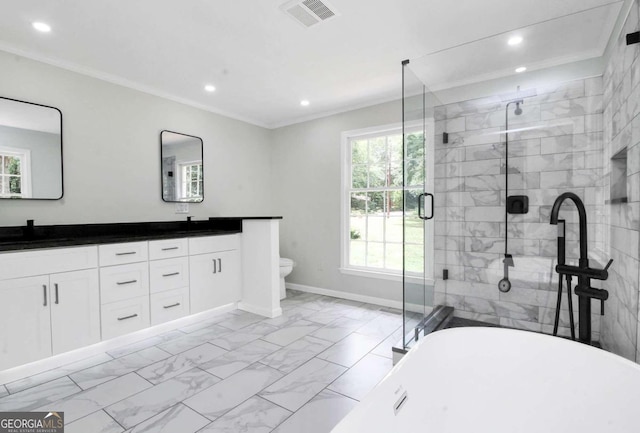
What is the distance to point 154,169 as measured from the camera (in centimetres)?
347

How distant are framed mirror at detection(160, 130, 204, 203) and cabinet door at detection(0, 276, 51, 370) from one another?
1568 millimetres

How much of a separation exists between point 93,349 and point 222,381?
1.20m

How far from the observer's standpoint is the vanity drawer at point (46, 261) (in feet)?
6.78

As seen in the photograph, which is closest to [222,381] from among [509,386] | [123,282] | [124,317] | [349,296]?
[124,317]

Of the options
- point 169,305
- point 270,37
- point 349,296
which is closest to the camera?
point 270,37

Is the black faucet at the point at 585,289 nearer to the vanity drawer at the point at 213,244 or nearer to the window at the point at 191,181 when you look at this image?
the vanity drawer at the point at 213,244

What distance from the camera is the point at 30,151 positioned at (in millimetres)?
2627

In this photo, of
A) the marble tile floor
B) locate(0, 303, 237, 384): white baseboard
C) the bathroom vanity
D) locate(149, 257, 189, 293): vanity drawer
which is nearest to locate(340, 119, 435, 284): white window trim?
the marble tile floor

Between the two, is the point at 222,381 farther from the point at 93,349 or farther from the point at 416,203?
the point at 416,203

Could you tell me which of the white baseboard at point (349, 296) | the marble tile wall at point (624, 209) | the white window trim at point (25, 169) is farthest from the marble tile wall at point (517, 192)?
the white window trim at point (25, 169)

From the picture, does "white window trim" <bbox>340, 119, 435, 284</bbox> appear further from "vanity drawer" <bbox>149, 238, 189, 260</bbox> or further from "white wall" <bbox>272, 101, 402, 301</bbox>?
"vanity drawer" <bbox>149, 238, 189, 260</bbox>

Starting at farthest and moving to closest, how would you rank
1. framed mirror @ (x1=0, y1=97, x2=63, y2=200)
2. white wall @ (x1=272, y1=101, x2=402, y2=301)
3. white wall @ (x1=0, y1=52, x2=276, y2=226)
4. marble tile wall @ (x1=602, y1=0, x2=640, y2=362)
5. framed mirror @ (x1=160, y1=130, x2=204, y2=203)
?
1. white wall @ (x1=272, y1=101, x2=402, y2=301)
2. framed mirror @ (x1=160, y1=130, x2=204, y2=203)
3. white wall @ (x1=0, y1=52, x2=276, y2=226)
4. framed mirror @ (x1=0, y1=97, x2=63, y2=200)
5. marble tile wall @ (x1=602, y1=0, x2=640, y2=362)

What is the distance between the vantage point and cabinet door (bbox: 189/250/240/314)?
10.5ft

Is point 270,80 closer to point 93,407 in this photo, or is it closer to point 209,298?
point 209,298
